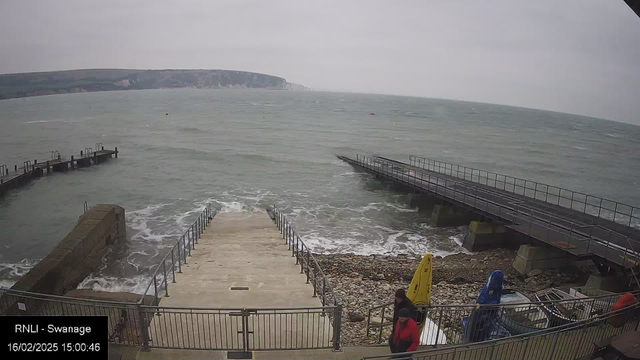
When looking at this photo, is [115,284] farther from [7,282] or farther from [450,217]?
[450,217]

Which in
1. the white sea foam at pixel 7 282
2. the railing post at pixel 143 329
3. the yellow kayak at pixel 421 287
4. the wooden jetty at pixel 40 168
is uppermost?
the yellow kayak at pixel 421 287

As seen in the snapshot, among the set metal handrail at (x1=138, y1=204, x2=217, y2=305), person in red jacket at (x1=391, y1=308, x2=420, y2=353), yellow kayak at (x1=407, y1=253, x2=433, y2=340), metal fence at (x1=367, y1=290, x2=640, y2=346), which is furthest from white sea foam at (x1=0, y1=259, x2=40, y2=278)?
person in red jacket at (x1=391, y1=308, x2=420, y2=353)

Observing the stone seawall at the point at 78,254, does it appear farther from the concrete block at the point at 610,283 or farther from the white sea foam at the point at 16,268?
the concrete block at the point at 610,283

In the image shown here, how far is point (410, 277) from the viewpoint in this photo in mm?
16453

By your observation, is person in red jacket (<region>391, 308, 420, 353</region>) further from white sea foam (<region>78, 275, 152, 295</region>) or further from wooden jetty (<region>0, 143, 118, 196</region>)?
wooden jetty (<region>0, 143, 118, 196</region>)

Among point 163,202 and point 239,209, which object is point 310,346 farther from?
point 163,202

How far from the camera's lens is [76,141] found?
58562 millimetres

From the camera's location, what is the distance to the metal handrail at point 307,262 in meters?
8.78

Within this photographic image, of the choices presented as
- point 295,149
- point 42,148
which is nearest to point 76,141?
point 42,148

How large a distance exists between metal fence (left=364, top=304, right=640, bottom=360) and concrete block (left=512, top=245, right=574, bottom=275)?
33.1 feet

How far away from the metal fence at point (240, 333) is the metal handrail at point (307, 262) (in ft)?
2.56

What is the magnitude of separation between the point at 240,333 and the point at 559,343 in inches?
233

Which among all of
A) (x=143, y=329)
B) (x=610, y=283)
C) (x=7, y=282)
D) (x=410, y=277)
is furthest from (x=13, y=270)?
(x=610, y=283)

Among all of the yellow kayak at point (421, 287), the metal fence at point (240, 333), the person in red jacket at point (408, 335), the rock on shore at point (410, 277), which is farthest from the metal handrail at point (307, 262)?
the yellow kayak at point (421, 287)
